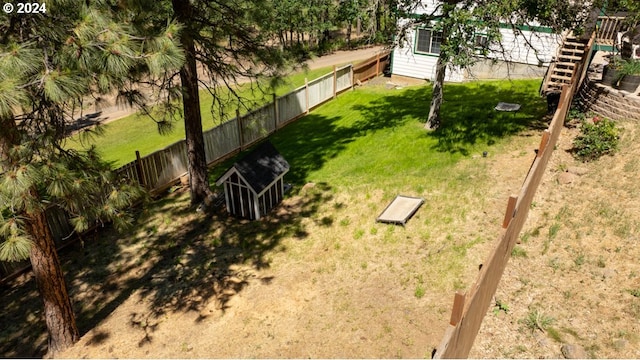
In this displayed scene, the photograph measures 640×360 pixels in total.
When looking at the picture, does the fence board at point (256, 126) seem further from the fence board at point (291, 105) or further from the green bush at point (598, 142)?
the green bush at point (598, 142)

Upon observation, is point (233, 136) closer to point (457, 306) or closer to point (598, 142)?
point (598, 142)

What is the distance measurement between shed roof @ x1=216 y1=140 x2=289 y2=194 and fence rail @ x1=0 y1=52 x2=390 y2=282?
2.14 feet

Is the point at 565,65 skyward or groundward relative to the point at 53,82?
groundward

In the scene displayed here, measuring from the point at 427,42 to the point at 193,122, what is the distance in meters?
14.4

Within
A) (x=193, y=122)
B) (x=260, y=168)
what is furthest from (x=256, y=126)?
(x=260, y=168)

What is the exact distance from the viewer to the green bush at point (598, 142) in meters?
10.5

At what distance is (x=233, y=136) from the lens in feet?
51.4

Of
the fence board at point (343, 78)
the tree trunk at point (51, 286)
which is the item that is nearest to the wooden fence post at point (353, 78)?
the fence board at point (343, 78)

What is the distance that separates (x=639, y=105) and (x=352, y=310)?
9.81m

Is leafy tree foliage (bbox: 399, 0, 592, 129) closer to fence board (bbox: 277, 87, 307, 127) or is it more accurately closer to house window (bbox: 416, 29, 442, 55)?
fence board (bbox: 277, 87, 307, 127)

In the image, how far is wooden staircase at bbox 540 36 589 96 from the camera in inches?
555

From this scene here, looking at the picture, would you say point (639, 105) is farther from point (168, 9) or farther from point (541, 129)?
point (168, 9)

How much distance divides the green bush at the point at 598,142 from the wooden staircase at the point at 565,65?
342cm

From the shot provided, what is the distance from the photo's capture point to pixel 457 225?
9.55 meters
